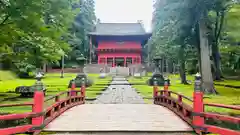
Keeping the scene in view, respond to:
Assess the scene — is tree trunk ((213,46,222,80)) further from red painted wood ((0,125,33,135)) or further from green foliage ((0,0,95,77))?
red painted wood ((0,125,33,135))

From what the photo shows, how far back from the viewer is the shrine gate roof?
144 feet

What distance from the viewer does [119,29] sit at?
155 feet

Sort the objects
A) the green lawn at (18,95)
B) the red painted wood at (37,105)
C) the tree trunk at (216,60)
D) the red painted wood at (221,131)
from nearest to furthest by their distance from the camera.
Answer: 1. the red painted wood at (221,131)
2. the red painted wood at (37,105)
3. the green lawn at (18,95)
4. the tree trunk at (216,60)

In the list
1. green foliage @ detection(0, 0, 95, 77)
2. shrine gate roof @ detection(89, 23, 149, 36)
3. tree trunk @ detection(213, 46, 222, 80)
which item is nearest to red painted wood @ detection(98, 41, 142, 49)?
shrine gate roof @ detection(89, 23, 149, 36)

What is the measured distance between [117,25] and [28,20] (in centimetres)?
3914

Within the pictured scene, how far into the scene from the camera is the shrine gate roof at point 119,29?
44.0 meters

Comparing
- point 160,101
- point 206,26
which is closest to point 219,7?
point 206,26

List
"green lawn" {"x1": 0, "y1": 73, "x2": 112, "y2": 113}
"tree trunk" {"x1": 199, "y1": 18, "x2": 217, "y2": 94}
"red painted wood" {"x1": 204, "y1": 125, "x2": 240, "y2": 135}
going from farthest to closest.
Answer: "tree trunk" {"x1": 199, "y1": 18, "x2": 217, "y2": 94} → "green lawn" {"x1": 0, "y1": 73, "x2": 112, "y2": 113} → "red painted wood" {"x1": 204, "y1": 125, "x2": 240, "y2": 135}

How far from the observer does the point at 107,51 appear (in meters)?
45.2

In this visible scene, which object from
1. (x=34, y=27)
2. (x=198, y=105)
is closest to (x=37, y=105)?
(x=198, y=105)

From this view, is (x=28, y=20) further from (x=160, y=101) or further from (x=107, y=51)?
(x=107, y=51)

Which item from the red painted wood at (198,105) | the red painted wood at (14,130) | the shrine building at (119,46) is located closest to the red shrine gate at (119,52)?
the shrine building at (119,46)

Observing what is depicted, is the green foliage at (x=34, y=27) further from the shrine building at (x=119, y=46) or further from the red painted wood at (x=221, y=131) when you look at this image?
the shrine building at (x=119, y=46)

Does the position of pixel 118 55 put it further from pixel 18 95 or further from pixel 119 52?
pixel 18 95
